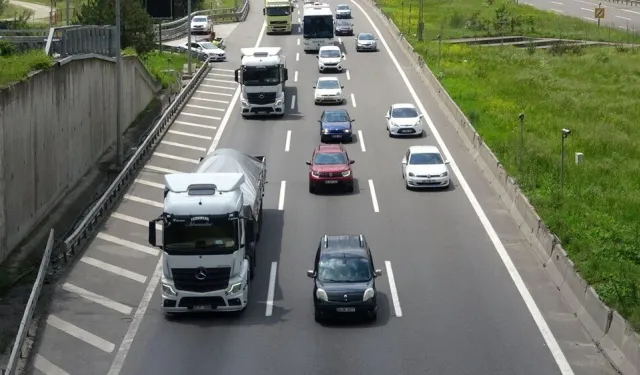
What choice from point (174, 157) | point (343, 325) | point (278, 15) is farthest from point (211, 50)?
point (343, 325)

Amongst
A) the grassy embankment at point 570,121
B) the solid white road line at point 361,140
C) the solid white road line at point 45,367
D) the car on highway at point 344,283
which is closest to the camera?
the solid white road line at point 45,367

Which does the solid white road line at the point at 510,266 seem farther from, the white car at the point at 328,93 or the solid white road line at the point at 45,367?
the solid white road line at the point at 45,367

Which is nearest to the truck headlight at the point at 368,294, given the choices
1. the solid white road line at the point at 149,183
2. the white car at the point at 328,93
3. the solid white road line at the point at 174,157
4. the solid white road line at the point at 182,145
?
the solid white road line at the point at 149,183

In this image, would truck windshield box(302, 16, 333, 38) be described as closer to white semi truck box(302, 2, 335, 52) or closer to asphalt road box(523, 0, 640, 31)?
white semi truck box(302, 2, 335, 52)

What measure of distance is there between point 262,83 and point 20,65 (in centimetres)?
2115

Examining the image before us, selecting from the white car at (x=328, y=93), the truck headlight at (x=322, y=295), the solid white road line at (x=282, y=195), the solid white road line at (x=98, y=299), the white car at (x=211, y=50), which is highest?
the white car at (x=211, y=50)

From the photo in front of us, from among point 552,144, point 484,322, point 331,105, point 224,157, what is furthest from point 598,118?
point 484,322

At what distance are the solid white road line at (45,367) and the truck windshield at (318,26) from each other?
190ft

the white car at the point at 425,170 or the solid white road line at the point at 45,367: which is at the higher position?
the white car at the point at 425,170

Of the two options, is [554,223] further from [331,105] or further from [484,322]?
[331,105]

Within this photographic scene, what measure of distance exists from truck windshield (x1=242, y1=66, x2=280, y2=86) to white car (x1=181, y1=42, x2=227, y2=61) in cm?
2106

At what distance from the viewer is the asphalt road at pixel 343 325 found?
25562 millimetres

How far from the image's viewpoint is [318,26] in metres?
81.8

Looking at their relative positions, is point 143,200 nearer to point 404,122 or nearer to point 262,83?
point 404,122
